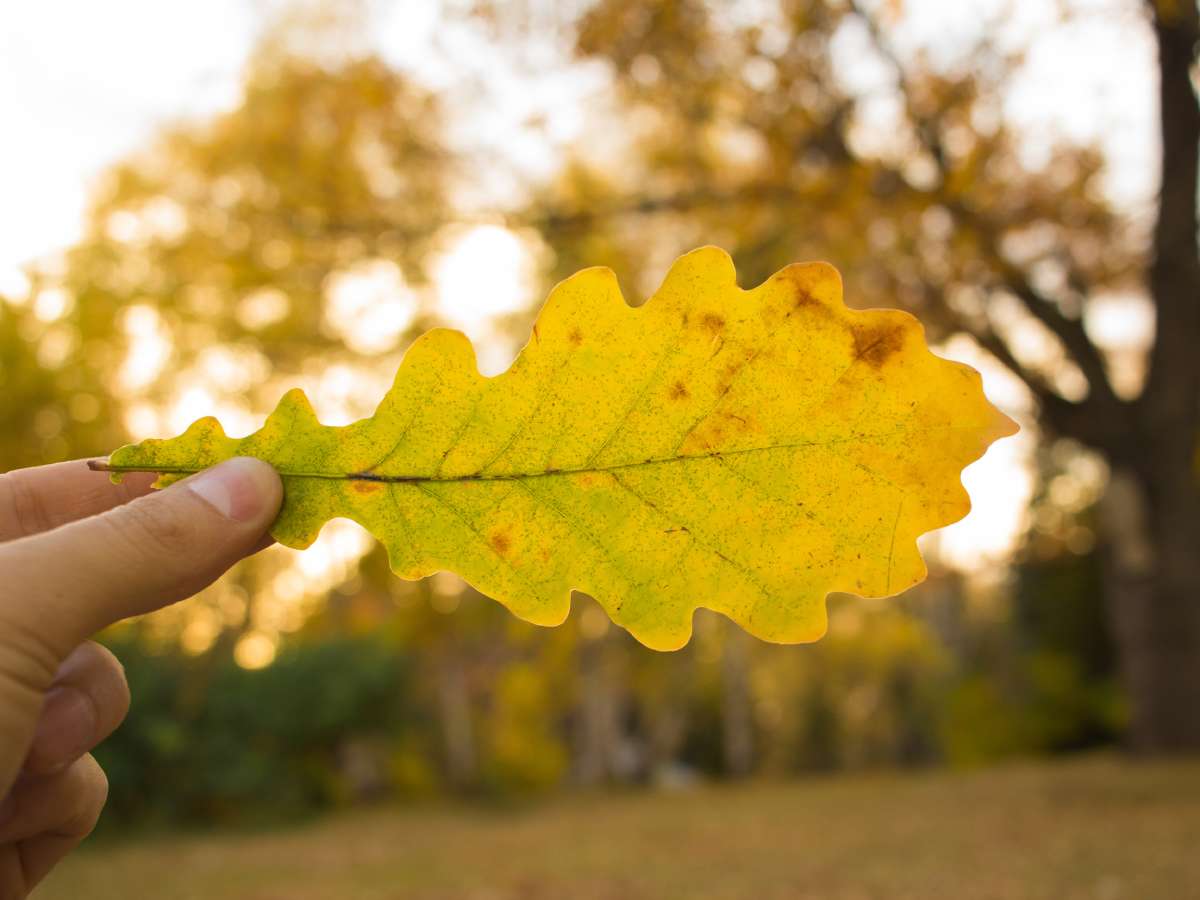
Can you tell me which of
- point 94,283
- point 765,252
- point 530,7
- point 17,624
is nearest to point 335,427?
point 17,624

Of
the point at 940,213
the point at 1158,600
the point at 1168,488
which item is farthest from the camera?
the point at 1158,600

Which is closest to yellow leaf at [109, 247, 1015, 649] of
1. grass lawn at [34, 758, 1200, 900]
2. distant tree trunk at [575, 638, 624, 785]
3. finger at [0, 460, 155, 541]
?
finger at [0, 460, 155, 541]

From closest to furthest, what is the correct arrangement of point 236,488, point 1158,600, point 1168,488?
point 236,488 < point 1168,488 < point 1158,600

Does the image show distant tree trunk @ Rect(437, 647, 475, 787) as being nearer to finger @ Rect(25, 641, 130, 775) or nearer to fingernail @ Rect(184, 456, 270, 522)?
finger @ Rect(25, 641, 130, 775)

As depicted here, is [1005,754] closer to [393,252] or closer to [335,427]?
[393,252]

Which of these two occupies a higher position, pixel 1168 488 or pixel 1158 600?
pixel 1168 488

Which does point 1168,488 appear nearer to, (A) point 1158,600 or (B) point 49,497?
(A) point 1158,600

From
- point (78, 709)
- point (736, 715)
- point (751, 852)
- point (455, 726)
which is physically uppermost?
point (78, 709)

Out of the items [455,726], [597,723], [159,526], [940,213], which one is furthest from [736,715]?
[159,526]
